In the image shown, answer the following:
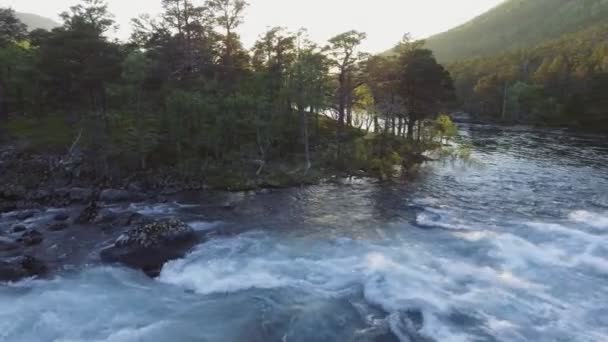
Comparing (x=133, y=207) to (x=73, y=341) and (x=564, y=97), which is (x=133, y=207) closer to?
(x=73, y=341)

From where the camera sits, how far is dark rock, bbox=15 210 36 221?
29087 millimetres

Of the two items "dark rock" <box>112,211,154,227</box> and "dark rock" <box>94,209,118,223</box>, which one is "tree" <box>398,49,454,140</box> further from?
"dark rock" <box>94,209,118,223</box>

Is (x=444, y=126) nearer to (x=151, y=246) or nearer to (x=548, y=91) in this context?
(x=151, y=246)

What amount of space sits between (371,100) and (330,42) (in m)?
12.4

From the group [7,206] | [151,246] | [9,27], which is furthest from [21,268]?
[9,27]

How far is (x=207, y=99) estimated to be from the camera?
40.8m

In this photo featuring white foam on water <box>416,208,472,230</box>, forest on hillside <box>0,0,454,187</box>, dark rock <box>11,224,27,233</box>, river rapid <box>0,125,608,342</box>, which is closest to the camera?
river rapid <box>0,125,608,342</box>

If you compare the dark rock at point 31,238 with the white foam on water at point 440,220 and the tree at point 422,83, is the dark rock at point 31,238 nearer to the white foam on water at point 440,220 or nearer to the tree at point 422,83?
the white foam on water at point 440,220

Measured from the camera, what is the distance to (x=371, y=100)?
190ft

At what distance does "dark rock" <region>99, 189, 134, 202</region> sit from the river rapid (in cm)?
266

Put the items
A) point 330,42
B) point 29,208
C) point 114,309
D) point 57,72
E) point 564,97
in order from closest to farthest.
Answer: point 114,309 → point 29,208 → point 57,72 → point 330,42 → point 564,97

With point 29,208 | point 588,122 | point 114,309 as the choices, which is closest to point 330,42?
point 29,208

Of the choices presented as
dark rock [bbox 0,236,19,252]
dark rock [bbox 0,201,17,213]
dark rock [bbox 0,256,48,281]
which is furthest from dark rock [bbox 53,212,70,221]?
dark rock [bbox 0,256,48,281]

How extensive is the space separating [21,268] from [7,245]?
4.64m
